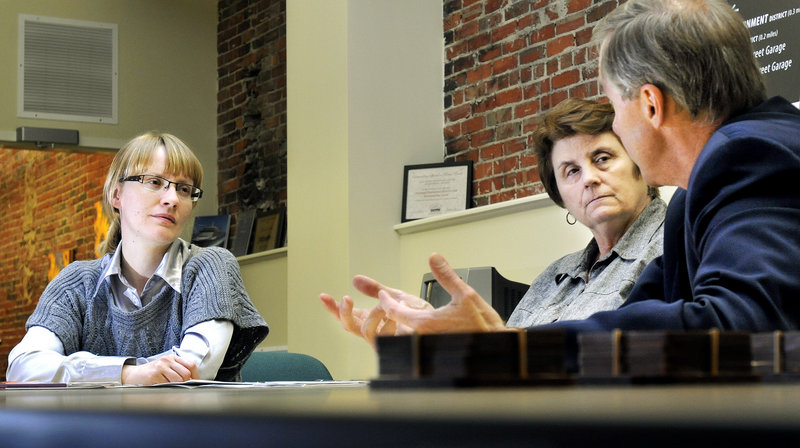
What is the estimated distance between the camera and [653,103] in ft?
4.79

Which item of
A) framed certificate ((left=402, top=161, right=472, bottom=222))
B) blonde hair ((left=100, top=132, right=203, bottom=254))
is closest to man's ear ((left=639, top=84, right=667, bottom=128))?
blonde hair ((left=100, top=132, right=203, bottom=254))

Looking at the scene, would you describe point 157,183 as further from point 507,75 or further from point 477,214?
point 507,75

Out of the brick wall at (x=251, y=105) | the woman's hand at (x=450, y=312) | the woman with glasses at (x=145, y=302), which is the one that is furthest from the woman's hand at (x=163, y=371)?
the brick wall at (x=251, y=105)

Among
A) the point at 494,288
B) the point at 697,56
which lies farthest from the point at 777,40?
the point at 697,56

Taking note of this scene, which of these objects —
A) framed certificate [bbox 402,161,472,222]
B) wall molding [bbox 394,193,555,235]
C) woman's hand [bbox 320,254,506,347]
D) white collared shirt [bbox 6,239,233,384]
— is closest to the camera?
woman's hand [bbox 320,254,506,347]

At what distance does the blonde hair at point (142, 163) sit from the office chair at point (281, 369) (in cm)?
51

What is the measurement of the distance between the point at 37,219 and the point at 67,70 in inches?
146

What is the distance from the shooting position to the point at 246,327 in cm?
243

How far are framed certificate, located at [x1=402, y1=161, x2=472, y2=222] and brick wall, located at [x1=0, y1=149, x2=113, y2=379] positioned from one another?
4341 mm

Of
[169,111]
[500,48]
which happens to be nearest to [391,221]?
[500,48]

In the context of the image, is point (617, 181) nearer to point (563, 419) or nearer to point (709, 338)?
point (709, 338)

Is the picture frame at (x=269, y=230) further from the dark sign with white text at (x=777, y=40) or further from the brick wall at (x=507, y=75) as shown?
the dark sign with white text at (x=777, y=40)

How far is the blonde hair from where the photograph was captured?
2.59 metres

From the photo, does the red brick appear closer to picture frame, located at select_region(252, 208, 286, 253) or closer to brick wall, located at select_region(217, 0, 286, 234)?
picture frame, located at select_region(252, 208, 286, 253)
